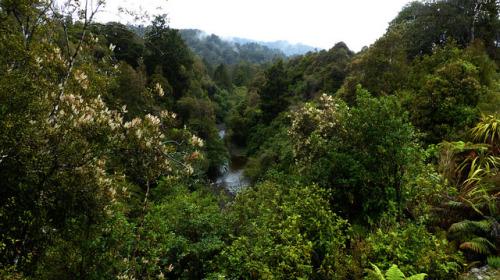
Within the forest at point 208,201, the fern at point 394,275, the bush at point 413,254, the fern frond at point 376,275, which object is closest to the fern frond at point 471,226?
the forest at point 208,201

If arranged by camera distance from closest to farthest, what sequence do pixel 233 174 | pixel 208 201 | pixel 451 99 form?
pixel 451 99
pixel 208 201
pixel 233 174

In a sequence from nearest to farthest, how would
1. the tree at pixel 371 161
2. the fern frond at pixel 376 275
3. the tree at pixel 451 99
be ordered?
the fern frond at pixel 376 275 < the tree at pixel 371 161 < the tree at pixel 451 99

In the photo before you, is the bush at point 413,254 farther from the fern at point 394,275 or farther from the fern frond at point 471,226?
the fern frond at point 471,226

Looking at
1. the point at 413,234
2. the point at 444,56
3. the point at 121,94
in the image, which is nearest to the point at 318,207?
the point at 413,234

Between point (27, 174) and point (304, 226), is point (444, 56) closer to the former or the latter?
point (304, 226)

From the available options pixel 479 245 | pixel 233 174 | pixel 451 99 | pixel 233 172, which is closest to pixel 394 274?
pixel 479 245

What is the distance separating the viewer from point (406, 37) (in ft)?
60.4

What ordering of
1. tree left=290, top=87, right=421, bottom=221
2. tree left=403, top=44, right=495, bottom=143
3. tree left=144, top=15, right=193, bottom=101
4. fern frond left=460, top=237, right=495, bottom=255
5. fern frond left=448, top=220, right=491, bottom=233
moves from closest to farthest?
fern frond left=460, top=237, right=495, bottom=255 → fern frond left=448, top=220, right=491, bottom=233 → tree left=290, top=87, right=421, bottom=221 → tree left=403, top=44, right=495, bottom=143 → tree left=144, top=15, right=193, bottom=101

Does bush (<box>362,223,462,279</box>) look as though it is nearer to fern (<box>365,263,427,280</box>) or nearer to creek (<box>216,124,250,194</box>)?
fern (<box>365,263,427,280</box>)

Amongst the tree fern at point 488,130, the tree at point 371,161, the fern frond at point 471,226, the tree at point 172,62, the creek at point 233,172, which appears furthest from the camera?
the tree at point 172,62

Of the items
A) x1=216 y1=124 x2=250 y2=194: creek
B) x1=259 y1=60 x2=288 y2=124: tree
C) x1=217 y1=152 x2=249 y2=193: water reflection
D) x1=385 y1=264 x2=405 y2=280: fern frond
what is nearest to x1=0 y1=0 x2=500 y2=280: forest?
x1=385 y1=264 x2=405 y2=280: fern frond

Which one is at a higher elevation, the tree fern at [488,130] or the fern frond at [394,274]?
the tree fern at [488,130]

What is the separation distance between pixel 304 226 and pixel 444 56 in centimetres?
1150

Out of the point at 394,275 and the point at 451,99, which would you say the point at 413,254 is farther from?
the point at 451,99
